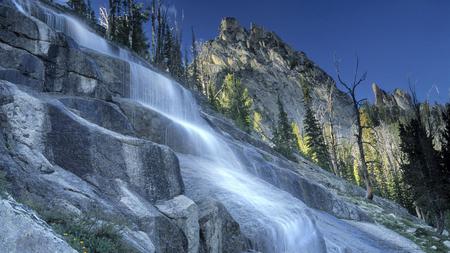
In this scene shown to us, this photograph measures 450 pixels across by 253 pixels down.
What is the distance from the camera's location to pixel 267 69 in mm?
106312

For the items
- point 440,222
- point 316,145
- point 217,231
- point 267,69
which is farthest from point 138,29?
point 267,69

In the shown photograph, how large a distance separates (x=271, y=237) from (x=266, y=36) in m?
106

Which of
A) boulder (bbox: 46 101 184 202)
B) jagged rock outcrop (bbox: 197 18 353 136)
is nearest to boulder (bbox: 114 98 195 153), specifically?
boulder (bbox: 46 101 184 202)

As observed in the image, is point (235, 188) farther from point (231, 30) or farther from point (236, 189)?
point (231, 30)

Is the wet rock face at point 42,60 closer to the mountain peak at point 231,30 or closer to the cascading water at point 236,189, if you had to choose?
the cascading water at point 236,189

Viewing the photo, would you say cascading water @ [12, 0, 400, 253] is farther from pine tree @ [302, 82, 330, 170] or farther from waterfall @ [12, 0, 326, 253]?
pine tree @ [302, 82, 330, 170]

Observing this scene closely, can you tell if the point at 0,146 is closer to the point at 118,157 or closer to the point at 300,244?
the point at 118,157

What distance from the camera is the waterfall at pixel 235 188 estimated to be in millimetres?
12914

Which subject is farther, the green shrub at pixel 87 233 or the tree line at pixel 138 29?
the tree line at pixel 138 29

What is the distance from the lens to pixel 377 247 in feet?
58.1

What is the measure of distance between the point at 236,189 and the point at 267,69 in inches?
3669

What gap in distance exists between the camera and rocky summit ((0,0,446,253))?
7414mm

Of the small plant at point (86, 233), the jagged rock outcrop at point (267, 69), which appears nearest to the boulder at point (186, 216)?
the small plant at point (86, 233)

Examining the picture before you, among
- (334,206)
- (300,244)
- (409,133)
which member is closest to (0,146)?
(300,244)
